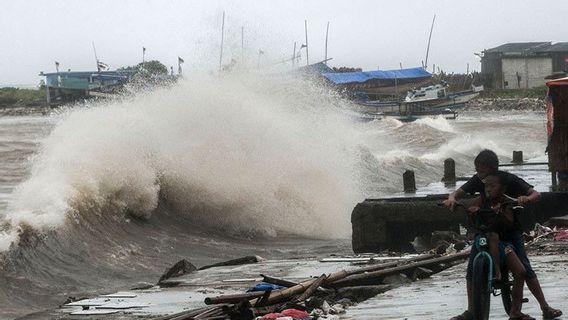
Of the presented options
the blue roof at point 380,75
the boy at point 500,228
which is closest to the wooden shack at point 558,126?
the boy at point 500,228

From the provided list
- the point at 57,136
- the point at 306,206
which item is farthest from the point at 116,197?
the point at 306,206

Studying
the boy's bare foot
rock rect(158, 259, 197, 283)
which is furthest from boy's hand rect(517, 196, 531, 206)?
rock rect(158, 259, 197, 283)

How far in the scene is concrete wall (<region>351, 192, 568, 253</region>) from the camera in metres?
16.1

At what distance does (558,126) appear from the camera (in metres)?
16.5

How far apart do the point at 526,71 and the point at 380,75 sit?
64.7ft

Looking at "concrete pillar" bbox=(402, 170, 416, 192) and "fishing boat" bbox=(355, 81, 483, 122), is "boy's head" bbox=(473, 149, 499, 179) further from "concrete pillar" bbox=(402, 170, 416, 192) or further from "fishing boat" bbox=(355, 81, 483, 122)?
"fishing boat" bbox=(355, 81, 483, 122)

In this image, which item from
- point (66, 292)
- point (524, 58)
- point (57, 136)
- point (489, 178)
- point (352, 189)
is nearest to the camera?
point (489, 178)

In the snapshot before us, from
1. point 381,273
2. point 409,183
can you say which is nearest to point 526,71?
Answer: point 409,183

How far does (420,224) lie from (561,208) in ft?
6.06

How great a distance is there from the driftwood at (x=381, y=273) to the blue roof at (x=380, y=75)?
6689 cm

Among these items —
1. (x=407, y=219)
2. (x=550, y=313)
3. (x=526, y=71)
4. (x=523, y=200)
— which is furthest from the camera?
(x=526, y=71)

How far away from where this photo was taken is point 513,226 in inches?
322

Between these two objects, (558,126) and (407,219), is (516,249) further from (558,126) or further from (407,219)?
(558,126)

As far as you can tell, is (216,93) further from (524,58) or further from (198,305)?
(524,58)
